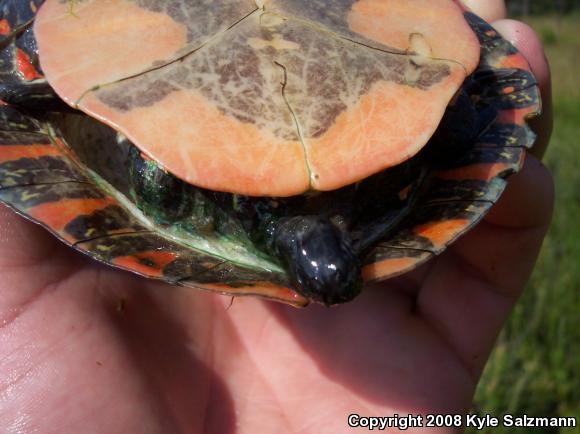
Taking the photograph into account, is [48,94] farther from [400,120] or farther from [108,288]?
[400,120]

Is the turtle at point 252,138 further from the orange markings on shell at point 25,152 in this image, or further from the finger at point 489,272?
the finger at point 489,272

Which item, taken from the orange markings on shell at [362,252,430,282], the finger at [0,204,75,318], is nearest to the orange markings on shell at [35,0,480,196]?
the orange markings on shell at [362,252,430,282]

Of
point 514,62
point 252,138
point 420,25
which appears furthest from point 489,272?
point 252,138

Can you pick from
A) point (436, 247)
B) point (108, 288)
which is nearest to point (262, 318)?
point (108, 288)

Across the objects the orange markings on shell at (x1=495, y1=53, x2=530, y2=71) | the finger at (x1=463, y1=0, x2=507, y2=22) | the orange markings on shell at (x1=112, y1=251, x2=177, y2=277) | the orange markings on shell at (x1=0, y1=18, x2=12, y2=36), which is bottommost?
the orange markings on shell at (x1=112, y1=251, x2=177, y2=277)

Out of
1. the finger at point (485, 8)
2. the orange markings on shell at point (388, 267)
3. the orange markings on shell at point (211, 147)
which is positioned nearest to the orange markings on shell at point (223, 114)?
the orange markings on shell at point (211, 147)

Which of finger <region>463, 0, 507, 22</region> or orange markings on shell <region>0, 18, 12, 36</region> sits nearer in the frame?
orange markings on shell <region>0, 18, 12, 36</region>

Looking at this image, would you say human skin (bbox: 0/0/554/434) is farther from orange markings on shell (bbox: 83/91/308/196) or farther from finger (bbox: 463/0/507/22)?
orange markings on shell (bbox: 83/91/308/196)

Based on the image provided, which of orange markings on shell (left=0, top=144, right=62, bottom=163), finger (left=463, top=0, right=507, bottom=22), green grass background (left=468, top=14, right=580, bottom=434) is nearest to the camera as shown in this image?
orange markings on shell (left=0, top=144, right=62, bottom=163)
